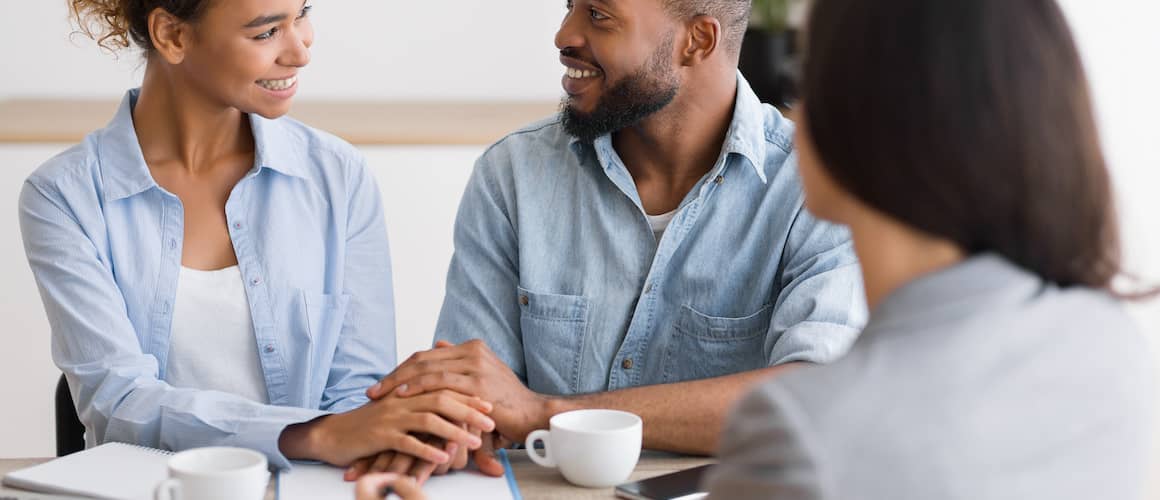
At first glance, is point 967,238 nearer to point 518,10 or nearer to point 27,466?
point 27,466

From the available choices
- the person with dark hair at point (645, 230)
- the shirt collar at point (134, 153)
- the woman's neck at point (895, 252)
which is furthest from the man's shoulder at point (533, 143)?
the woman's neck at point (895, 252)

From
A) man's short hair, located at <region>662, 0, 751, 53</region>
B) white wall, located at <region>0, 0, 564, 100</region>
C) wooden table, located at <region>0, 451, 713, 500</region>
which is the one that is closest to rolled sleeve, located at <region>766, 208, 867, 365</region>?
wooden table, located at <region>0, 451, 713, 500</region>

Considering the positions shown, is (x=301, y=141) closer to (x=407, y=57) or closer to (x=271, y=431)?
(x=271, y=431)

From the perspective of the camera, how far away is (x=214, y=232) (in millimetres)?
1782

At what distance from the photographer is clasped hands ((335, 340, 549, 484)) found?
138 cm

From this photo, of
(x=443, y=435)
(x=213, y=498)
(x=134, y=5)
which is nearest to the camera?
(x=213, y=498)

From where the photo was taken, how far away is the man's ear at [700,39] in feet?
6.15

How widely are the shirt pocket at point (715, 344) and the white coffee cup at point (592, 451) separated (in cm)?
39

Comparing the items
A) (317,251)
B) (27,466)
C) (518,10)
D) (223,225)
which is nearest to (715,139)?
(317,251)

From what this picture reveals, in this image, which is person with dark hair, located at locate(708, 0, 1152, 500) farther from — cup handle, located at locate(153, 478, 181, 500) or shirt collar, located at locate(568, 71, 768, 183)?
shirt collar, located at locate(568, 71, 768, 183)

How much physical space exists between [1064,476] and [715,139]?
112 centimetres

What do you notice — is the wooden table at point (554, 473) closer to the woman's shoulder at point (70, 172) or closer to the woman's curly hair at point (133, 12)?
the woman's shoulder at point (70, 172)

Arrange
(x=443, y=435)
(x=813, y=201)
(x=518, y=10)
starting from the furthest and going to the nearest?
(x=518, y=10), (x=443, y=435), (x=813, y=201)

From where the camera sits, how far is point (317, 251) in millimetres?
1831
